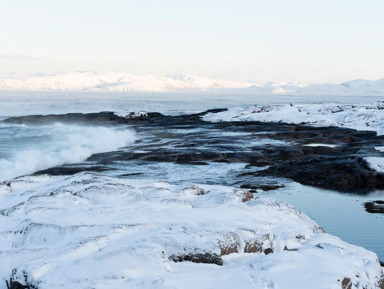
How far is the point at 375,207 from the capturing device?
1044 cm

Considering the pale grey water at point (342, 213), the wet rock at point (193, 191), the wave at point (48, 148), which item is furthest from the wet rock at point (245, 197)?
the wave at point (48, 148)

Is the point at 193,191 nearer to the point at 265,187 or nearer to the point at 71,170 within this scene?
the point at 265,187

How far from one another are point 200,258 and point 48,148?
1919 centimetres

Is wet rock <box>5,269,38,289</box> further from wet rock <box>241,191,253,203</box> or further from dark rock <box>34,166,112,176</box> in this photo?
dark rock <box>34,166,112,176</box>

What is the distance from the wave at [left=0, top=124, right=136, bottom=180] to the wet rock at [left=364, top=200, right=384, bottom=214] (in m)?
12.4

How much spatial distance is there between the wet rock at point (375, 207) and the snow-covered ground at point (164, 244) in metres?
3.70

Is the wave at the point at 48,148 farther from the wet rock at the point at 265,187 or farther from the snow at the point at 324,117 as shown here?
the snow at the point at 324,117

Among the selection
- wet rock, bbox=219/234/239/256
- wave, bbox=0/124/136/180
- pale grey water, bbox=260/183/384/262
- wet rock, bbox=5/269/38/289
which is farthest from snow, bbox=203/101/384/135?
wet rock, bbox=5/269/38/289

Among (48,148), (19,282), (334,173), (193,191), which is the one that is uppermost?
(193,191)

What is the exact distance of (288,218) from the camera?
6.98 metres

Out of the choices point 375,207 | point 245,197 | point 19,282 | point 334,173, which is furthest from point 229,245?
point 334,173

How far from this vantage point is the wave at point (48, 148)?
17.7m

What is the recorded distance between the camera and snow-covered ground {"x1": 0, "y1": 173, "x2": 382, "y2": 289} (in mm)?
4496

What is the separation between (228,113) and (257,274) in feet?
142
